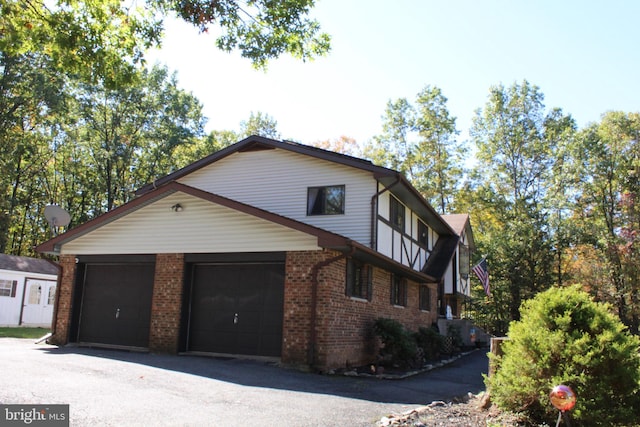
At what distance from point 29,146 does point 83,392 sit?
28303mm

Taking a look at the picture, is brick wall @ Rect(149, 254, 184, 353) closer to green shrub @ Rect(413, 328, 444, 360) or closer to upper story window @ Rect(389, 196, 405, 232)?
upper story window @ Rect(389, 196, 405, 232)

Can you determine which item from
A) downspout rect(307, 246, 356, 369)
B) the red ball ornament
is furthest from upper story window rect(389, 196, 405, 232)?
the red ball ornament

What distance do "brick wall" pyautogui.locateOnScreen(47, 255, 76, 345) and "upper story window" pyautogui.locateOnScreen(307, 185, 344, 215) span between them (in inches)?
284

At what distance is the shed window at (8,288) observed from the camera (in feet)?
77.9

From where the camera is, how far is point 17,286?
80.4 feet

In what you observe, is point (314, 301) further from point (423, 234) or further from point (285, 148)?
point (423, 234)

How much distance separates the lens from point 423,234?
21453 mm

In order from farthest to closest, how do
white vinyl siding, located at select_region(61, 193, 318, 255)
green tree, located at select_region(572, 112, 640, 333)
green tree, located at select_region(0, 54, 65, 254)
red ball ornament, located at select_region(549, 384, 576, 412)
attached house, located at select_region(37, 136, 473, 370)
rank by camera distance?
green tree, located at select_region(572, 112, 640, 333) < green tree, located at select_region(0, 54, 65, 254) < white vinyl siding, located at select_region(61, 193, 318, 255) < attached house, located at select_region(37, 136, 473, 370) < red ball ornament, located at select_region(549, 384, 576, 412)

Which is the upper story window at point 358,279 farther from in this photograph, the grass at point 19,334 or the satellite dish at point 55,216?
the grass at point 19,334

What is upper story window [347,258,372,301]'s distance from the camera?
13.3 metres

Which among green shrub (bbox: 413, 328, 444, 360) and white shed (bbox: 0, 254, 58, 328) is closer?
green shrub (bbox: 413, 328, 444, 360)

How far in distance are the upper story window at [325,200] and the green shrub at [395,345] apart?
3723mm

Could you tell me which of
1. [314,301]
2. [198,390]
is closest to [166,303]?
[314,301]

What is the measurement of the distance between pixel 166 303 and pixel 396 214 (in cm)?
798
